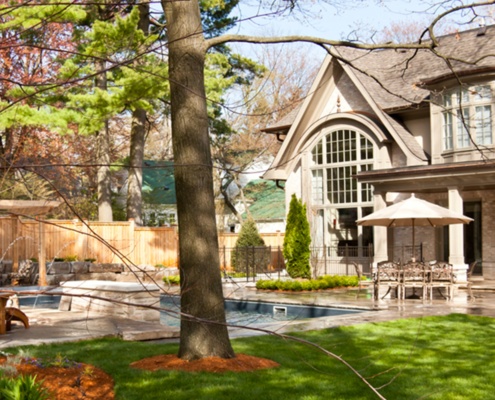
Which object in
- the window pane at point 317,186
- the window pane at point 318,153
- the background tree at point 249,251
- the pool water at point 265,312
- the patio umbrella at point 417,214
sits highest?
the window pane at point 318,153

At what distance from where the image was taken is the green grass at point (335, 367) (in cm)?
684

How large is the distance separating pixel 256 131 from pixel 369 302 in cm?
2668

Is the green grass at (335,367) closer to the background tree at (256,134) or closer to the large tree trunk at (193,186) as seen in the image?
the large tree trunk at (193,186)

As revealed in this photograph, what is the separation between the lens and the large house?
2116 cm

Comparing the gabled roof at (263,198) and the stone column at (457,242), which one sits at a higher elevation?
the gabled roof at (263,198)

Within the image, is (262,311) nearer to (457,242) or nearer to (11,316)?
(457,242)

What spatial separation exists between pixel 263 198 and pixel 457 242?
2449 cm

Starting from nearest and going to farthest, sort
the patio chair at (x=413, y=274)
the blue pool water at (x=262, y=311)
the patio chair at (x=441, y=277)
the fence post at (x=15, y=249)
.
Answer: the blue pool water at (x=262, y=311), the patio chair at (x=441, y=277), the patio chair at (x=413, y=274), the fence post at (x=15, y=249)

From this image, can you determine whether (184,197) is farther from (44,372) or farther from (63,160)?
(63,160)

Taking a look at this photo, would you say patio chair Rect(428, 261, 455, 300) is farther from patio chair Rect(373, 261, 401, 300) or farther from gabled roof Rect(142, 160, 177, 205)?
gabled roof Rect(142, 160, 177, 205)

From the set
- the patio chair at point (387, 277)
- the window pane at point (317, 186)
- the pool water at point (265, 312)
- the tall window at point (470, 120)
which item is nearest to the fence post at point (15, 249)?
the pool water at point (265, 312)

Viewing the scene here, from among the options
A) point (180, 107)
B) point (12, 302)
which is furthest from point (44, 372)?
point (12, 302)

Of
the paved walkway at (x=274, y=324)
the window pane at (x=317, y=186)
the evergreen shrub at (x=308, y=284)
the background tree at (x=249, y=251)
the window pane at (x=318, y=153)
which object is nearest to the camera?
the paved walkway at (x=274, y=324)

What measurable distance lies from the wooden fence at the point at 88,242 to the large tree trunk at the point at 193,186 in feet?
53.7
